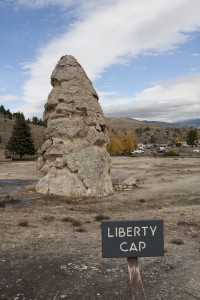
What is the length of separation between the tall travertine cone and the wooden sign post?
22094 mm

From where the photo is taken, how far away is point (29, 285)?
11.5 m

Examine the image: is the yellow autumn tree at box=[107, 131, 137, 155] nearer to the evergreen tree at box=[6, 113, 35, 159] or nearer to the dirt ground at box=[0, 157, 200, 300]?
the evergreen tree at box=[6, 113, 35, 159]

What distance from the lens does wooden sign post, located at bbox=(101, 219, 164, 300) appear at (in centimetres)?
733

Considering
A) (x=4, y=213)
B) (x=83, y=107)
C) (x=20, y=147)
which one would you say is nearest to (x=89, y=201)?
(x=4, y=213)

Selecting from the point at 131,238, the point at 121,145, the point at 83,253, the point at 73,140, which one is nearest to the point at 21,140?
the point at 121,145

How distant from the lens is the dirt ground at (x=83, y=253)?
1118 cm

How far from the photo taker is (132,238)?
7.36 metres

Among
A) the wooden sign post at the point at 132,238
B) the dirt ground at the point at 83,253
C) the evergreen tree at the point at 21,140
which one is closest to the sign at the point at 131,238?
the wooden sign post at the point at 132,238

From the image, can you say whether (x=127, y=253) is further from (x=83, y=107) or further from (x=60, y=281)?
(x=83, y=107)

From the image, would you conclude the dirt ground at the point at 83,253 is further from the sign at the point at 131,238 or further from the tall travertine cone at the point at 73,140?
the sign at the point at 131,238

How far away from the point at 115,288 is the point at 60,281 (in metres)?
1.75

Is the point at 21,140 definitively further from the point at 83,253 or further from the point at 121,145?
the point at 83,253

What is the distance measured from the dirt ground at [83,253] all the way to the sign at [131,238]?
3883 mm

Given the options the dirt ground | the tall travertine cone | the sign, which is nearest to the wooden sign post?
the sign
